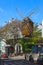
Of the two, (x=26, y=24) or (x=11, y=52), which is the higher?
(x=26, y=24)

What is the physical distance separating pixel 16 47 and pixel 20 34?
22.5 ft

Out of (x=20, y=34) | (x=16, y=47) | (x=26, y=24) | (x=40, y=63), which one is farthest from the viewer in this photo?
(x=26, y=24)

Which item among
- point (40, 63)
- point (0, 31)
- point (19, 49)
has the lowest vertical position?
point (40, 63)

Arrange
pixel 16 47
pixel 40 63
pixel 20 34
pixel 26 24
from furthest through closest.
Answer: pixel 26 24
pixel 20 34
pixel 16 47
pixel 40 63

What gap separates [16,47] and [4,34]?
227 inches

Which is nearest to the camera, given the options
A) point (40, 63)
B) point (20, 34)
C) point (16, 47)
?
point (40, 63)

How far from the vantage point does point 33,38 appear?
74312 mm

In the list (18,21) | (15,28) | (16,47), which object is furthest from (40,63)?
(18,21)

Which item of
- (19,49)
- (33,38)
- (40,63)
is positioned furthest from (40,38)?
(40,63)

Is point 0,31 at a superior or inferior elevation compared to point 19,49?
superior

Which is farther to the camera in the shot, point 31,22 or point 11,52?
point 31,22

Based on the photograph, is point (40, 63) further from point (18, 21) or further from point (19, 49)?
point (18, 21)

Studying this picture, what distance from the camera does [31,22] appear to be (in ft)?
279

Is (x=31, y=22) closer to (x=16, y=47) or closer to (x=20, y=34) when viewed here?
(x=20, y=34)
